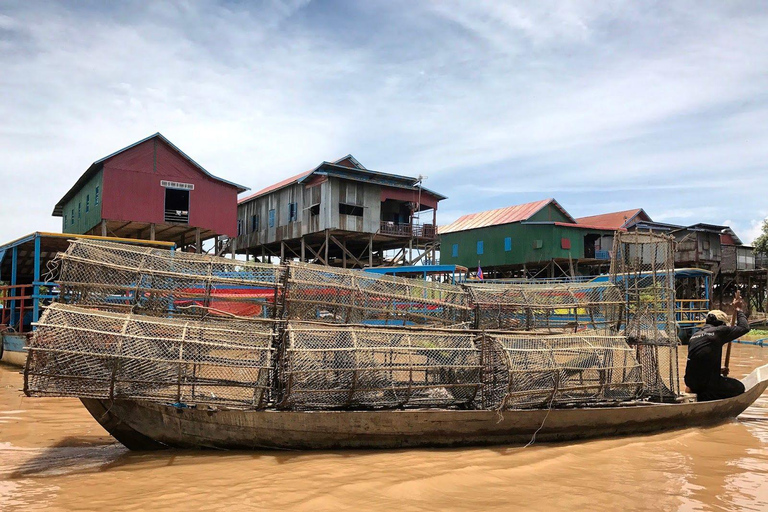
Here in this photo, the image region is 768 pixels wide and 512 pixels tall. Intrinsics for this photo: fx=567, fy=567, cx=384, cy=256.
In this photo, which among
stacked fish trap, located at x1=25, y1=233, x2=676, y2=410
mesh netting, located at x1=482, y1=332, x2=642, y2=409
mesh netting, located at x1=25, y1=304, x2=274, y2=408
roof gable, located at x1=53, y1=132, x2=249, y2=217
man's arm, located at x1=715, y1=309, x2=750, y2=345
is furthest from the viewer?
roof gable, located at x1=53, y1=132, x2=249, y2=217

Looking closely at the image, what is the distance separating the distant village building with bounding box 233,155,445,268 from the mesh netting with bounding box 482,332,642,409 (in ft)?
59.3

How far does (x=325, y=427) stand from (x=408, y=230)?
21673mm

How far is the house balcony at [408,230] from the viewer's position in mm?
26953

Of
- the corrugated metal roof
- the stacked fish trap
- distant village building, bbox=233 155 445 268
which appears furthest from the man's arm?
the corrugated metal roof

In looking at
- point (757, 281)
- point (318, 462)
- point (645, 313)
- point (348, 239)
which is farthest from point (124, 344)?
point (757, 281)

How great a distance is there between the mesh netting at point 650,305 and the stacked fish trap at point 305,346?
28 millimetres

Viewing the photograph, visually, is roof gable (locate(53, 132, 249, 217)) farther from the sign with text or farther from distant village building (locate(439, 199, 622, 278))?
distant village building (locate(439, 199, 622, 278))

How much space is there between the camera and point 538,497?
5043 millimetres

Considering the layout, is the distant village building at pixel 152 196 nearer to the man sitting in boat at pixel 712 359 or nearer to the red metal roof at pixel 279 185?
the red metal roof at pixel 279 185

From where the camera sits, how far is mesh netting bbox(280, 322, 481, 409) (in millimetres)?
6070

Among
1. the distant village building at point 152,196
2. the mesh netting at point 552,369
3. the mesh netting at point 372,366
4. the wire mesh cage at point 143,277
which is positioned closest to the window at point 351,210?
the distant village building at point 152,196

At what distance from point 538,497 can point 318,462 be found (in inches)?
85.8

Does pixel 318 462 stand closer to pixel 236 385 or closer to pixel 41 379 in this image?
pixel 236 385

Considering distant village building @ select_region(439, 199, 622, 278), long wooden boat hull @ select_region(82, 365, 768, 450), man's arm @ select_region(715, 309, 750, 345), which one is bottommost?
long wooden boat hull @ select_region(82, 365, 768, 450)
